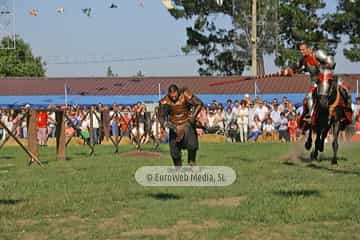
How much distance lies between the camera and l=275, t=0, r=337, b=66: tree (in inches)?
1978

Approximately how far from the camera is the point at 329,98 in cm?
1473

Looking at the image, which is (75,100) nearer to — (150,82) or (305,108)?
(150,82)

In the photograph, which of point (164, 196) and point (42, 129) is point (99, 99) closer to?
point (42, 129)

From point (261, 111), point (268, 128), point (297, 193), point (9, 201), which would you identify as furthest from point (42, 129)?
point (297, 193)

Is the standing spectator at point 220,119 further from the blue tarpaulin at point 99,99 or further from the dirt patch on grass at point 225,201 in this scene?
the dirt patch on grass at point 225,201

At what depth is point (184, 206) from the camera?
30.1 feet

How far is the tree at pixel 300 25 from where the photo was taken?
50.2 meters

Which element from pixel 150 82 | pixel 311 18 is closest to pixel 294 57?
pixel 311 18

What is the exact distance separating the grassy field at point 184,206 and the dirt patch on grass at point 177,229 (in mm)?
11

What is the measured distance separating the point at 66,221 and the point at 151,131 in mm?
16131

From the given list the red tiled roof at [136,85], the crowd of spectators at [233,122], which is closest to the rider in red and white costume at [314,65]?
the crowd of spectators at [233,122]

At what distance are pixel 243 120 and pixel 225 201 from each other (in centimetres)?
1775

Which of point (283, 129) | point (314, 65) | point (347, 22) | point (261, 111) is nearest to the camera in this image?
point (314, 65)

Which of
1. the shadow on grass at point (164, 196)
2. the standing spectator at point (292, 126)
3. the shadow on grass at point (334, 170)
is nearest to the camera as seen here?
the shadow on grass at point (164, 196)
